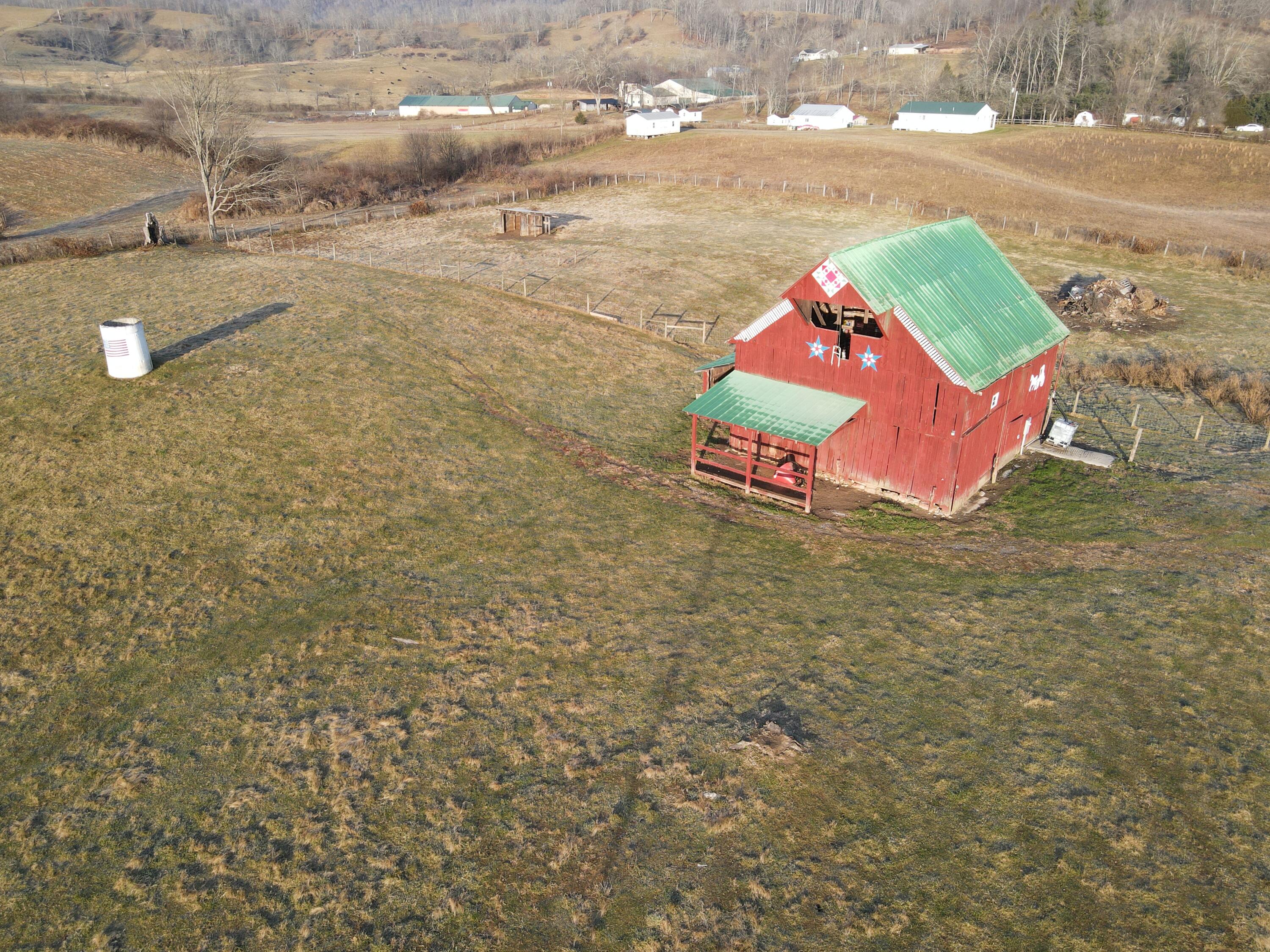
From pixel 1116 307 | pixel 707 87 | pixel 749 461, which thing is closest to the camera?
pixel 749 461

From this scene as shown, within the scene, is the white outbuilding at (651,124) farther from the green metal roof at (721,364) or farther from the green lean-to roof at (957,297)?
the green lean-to roof at (957,297)

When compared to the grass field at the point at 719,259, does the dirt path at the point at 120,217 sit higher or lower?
higher

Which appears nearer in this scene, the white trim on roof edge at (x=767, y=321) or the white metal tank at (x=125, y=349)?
the white trim on roof edge at (x=767, y=321)

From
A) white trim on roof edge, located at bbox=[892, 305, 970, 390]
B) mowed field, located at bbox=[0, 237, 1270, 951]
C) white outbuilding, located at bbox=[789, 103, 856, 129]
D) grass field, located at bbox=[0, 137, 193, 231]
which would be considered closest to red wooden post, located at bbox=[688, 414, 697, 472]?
mowed field, located at bbox=[0, 237, 1270, 951]

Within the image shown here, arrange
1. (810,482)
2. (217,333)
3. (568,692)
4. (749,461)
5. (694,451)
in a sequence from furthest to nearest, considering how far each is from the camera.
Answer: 1. (217,333)
2. (694,451)
3. (749,461)
4. (810,482)
5. (568,692)

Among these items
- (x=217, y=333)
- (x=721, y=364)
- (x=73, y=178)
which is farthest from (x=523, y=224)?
(x=73, y=178)

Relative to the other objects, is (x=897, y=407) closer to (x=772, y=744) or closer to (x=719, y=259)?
(x=772, y=744)

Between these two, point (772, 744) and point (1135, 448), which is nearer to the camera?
point (772, 744)

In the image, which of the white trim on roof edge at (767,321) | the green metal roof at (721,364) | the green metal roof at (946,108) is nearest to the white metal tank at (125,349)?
the green metal roof at (721,364)
